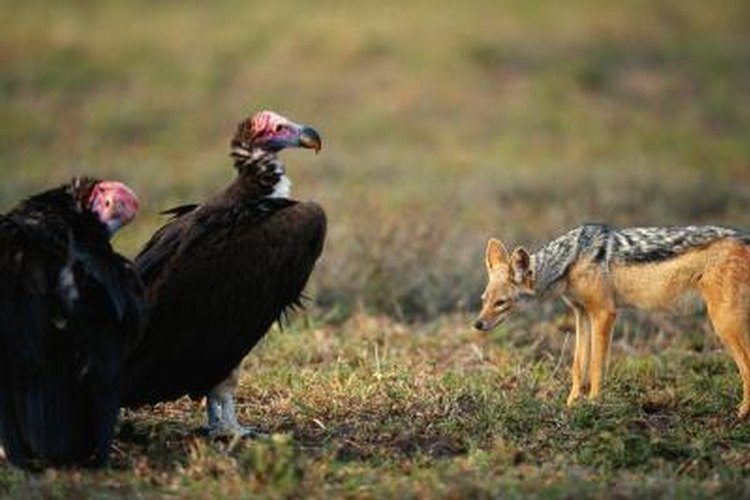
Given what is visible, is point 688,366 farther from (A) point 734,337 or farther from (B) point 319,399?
(B) point 319,399

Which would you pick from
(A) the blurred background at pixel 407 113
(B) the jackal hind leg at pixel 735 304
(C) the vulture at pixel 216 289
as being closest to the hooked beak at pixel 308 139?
(C) the vulture at pixel 216 289

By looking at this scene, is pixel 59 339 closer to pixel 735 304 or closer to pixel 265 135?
pixel 265 135

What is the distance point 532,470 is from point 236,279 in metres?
1.67

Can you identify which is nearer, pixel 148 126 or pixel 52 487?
pixel 52 487

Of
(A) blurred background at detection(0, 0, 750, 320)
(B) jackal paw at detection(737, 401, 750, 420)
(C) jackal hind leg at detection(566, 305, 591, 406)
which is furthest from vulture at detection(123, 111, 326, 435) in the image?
(A) blurred background at detection(0, 0, 750, 320)

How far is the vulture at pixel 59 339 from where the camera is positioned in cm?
602

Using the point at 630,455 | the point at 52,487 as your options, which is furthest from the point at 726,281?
the point at 52,487

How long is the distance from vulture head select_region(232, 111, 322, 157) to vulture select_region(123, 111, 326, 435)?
39 cm

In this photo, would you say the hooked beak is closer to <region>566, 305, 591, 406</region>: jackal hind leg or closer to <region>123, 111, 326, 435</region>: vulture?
<region>123, 111, 326, 435</region>: vulture

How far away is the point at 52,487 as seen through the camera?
5.89 metres

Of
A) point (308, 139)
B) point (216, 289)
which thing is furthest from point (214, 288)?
point (308, 139)

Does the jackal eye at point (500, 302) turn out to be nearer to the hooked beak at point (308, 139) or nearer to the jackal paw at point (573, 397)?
the jackal paw at point (573, 397)

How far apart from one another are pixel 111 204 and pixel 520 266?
2.61 m

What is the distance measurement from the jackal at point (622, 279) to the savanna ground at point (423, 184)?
1.28 ft
